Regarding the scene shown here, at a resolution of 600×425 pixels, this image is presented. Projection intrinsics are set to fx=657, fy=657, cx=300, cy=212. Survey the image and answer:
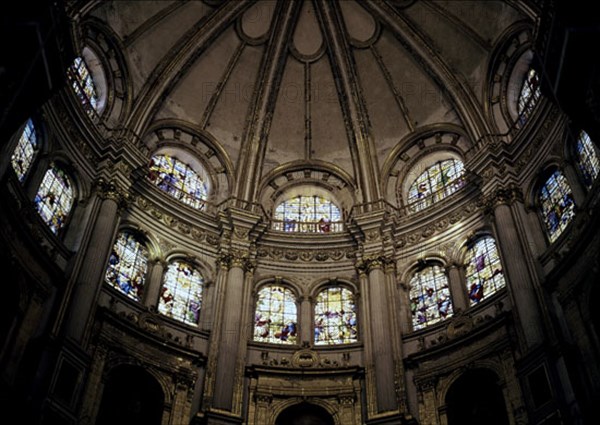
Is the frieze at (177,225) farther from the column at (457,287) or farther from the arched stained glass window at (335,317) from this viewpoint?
the column at (457,287)

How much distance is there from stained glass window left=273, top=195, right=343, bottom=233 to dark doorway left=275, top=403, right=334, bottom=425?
8376 millimetres

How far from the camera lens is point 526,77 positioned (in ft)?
83.5

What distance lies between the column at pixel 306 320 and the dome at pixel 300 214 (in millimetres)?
108

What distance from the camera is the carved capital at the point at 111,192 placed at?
75.8 ft

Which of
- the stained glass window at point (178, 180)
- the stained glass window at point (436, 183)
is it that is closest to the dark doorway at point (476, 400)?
the stained glass window at point (436, 183)

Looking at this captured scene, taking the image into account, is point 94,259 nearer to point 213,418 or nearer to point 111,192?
point 111,192

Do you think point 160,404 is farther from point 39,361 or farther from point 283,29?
point 283,29

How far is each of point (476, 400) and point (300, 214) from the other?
1182cm

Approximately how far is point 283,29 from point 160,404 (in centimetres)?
1742

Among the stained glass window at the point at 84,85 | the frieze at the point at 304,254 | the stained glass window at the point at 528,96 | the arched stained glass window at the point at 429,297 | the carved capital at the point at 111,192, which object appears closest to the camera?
the carved capital at the point at 111,192

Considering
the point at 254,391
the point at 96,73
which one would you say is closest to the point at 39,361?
the point at 254,391

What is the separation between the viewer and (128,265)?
77.9 ft

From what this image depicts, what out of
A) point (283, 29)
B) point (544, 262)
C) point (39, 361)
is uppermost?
point (283, 29)

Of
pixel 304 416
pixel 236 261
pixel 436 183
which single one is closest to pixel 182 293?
pixel 236 261
